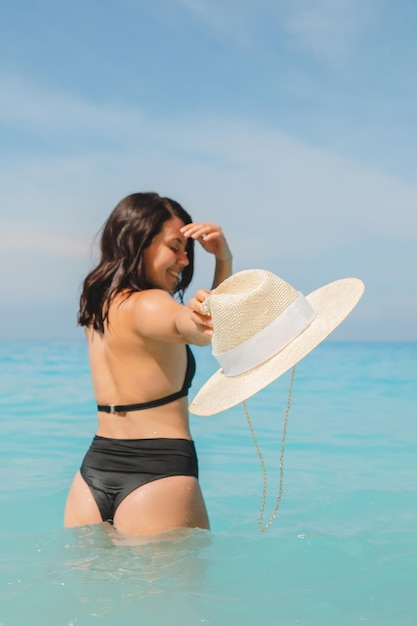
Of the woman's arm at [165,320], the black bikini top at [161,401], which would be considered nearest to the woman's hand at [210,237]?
the woman's arm at [165,320]

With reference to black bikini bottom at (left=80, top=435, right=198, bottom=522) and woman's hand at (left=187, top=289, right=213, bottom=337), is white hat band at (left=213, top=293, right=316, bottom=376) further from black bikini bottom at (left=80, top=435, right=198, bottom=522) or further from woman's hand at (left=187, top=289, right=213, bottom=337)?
black bikini bottom at (left=80, top=435, right=198, bottom=522)

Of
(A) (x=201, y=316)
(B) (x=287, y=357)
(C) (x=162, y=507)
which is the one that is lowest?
(C) (x=162, y=507)

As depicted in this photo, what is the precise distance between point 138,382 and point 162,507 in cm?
53

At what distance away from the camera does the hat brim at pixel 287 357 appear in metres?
2.59

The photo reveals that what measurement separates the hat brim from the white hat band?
0.07 ft

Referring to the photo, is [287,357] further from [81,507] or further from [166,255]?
[81,507]

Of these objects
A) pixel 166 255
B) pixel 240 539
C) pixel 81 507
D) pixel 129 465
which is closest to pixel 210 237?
pixel 166 255

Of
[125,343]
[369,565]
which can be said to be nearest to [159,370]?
[125,343]

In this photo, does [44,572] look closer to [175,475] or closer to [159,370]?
[175,475]

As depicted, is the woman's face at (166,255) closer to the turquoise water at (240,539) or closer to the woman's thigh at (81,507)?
the woman's thigh at (81,507)

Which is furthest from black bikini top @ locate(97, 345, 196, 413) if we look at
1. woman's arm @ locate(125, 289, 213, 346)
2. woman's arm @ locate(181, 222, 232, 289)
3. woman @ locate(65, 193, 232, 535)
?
woman's arm @ locate(181, 222, 232, 289)

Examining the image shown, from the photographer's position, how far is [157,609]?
281 centimetres

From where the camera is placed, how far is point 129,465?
3.16 m

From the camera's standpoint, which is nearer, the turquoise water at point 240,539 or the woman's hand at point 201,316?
the woman's hand at point 201,316
